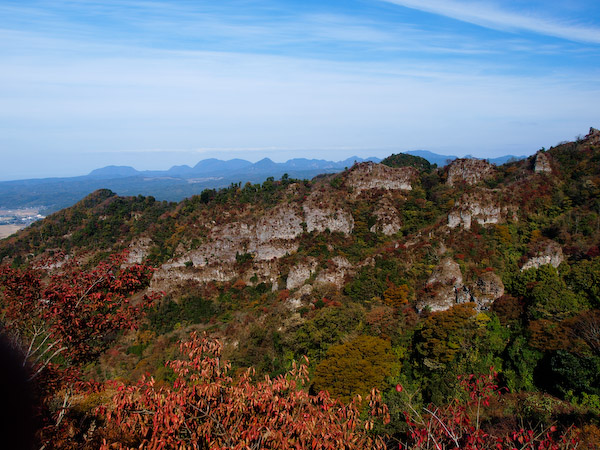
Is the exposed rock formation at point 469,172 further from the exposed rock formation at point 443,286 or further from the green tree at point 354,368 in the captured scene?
the green tree at point 354,368

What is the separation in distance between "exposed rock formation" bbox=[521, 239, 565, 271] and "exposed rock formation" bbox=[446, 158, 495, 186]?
15.4 m

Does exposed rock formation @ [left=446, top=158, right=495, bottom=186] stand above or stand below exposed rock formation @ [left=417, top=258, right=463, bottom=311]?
above

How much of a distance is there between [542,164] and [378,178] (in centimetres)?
1574

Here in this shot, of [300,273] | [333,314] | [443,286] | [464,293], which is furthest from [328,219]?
[464,293]

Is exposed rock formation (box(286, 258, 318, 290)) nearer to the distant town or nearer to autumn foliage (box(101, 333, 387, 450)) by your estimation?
autumn foliage (box(101, 333, 387, 450))

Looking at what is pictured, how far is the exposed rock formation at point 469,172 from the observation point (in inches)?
1550

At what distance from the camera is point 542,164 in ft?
117

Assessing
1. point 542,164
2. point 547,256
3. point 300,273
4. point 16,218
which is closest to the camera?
point 547,256

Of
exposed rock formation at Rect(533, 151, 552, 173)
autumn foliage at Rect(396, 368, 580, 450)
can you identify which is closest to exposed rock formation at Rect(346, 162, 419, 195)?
exposed rock formation at Rect(533, 151, 552, 173)

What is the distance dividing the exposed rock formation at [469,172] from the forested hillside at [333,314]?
0.17 m

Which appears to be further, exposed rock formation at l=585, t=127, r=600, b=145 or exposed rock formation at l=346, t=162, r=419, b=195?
exposed rock formation at l=346, t=162, r=419, b=195

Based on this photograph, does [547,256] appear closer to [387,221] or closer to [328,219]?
[387,221]

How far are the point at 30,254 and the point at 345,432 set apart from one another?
5586cm

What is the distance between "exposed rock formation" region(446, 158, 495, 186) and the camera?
129 feet
